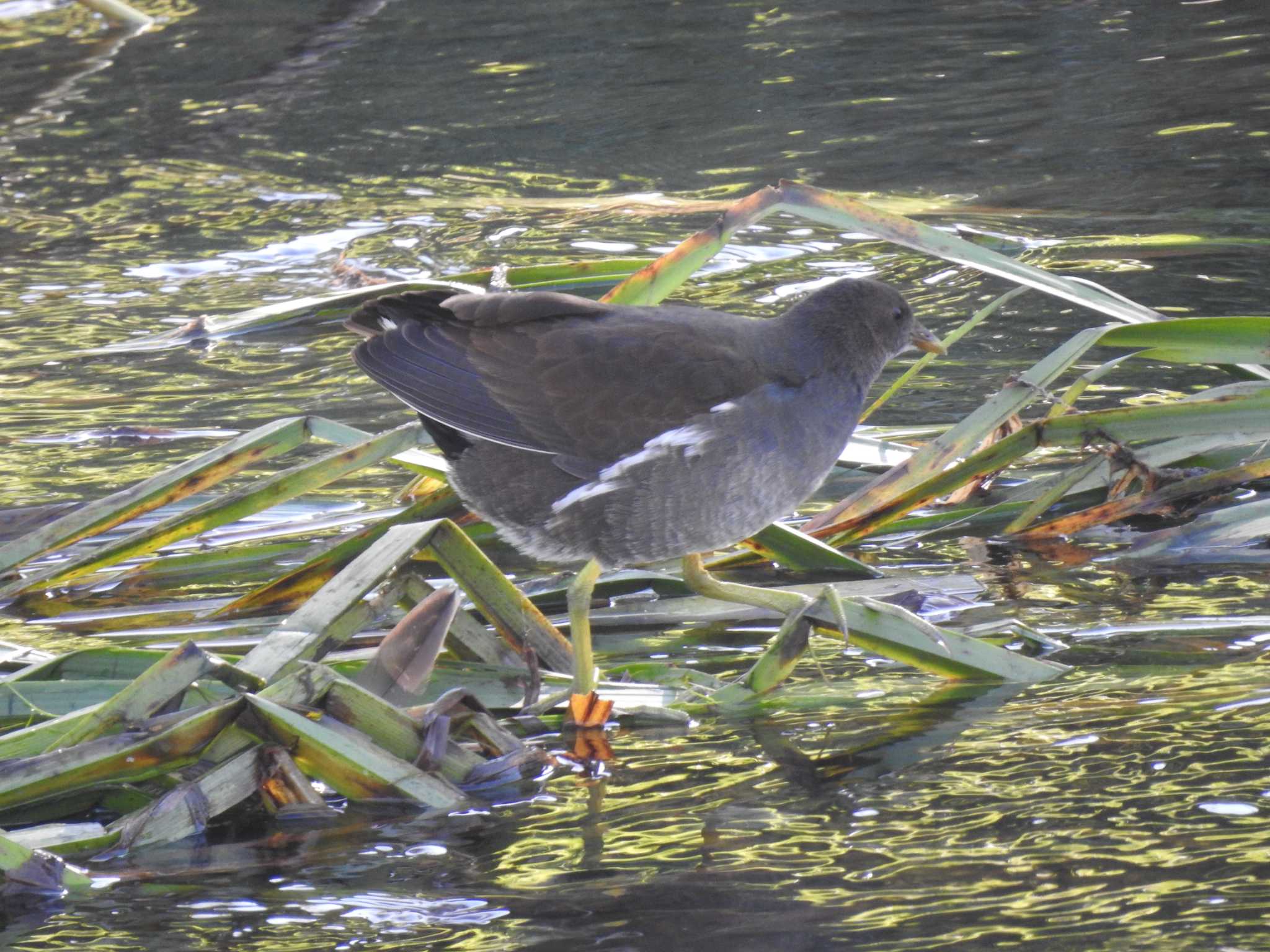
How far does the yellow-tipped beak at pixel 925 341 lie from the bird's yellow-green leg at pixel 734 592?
741 millimetres

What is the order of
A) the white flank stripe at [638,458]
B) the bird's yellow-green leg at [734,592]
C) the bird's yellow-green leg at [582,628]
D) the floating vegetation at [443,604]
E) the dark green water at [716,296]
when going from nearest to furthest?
the dark green water at [716,296] → the floating vegetation at [443,604] → the bird's yellow-green leg at [582,628] → the white flank stripe at [638,458] → the bird's yellow-green leg at [734,592]

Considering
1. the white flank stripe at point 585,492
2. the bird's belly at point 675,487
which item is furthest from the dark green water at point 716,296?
the white flank stripe at point 585,492

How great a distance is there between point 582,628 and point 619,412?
1.58ft

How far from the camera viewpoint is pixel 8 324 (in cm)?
674

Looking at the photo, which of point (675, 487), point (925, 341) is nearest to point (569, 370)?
point (675, 487)

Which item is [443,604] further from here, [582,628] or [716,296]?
[716,296]

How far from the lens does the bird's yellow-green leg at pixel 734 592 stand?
12.3 feet

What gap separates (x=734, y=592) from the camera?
389cm

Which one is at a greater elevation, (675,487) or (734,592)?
(675,487)

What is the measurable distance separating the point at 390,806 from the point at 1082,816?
4.11 ft

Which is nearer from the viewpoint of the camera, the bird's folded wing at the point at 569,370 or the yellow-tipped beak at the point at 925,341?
the bird's folded wing at the point at 569,370

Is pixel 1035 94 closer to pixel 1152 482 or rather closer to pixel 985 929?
pixel 1152 482

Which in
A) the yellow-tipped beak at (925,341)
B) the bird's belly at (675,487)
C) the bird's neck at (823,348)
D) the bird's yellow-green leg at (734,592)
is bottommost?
the bird's yellow-green leg at (734,592)

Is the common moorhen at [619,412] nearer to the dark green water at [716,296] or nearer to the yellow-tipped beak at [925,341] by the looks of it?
the yellow-tipped beak at [925,341]
